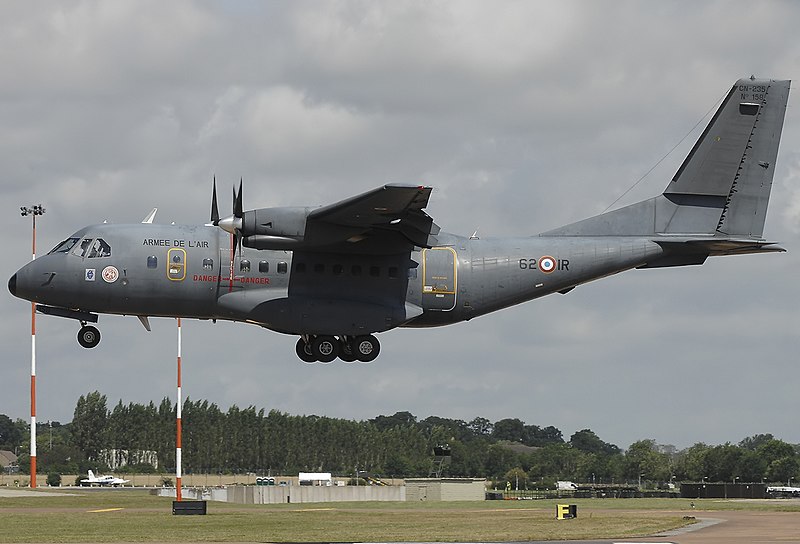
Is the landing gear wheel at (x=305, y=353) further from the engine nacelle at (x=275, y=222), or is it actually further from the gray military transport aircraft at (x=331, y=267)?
the engine nacelle at (x=275, y=222)

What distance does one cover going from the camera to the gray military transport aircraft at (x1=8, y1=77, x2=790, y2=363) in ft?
116

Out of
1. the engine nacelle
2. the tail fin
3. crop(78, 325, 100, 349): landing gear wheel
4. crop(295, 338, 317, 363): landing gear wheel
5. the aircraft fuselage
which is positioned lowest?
crop(295, 338, 317, 363): landing gear wheel

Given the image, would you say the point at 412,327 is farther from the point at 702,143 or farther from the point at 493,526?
the point at 493,526

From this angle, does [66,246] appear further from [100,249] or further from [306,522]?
[306,522]

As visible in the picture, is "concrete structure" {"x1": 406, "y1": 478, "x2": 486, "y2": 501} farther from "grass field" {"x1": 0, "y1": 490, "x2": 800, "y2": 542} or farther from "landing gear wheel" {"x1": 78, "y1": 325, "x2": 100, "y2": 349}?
"landing gear wheel" {"x1": 78, "y1": 325, "x2": 100, "y2": 349}

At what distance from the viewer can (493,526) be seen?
182 ft

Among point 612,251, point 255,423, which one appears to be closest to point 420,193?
point 612,251

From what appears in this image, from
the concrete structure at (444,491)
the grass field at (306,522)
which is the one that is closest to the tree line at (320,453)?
the concrete structure at (444,491)

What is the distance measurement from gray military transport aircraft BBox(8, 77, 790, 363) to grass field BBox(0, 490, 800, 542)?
13101mm

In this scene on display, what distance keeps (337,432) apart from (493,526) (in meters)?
80.5

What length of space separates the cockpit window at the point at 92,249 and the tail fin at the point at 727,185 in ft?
50.7

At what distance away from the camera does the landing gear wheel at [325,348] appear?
37.7 metres

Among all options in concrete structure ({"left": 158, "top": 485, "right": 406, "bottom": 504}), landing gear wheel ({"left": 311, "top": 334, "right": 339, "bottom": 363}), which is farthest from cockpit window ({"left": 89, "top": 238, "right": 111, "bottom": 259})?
concrete structure ({"left": 158, "top": 485, "right": 406, "bottom": 504})

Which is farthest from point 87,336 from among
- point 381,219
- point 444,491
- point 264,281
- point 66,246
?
point 444,491
